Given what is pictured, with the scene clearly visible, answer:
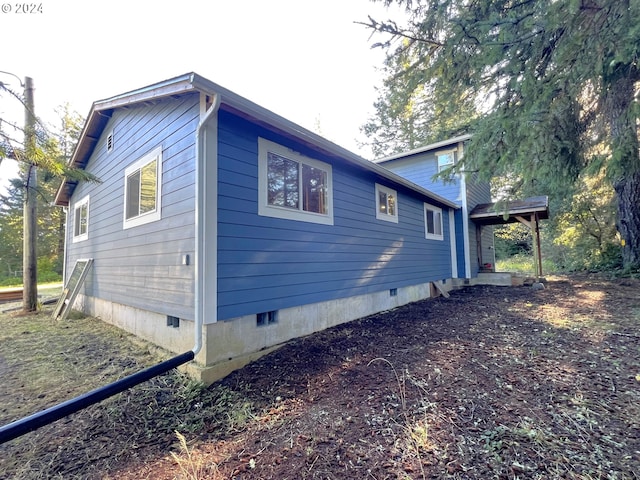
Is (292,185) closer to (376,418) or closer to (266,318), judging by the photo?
(266,318)

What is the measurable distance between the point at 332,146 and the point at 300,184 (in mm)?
840

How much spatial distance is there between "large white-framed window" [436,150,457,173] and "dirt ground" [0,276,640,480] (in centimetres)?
721

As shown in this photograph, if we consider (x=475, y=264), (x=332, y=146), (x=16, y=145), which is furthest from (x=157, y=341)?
(x=475, y=264)

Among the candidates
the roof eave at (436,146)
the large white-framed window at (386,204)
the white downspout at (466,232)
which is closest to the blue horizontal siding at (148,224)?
the large white-framed window at (386,204)

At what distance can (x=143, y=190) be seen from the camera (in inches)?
193

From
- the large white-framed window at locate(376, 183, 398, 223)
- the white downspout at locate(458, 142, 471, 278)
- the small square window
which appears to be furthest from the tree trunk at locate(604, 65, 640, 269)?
the small square window

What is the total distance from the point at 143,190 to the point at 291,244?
273cm

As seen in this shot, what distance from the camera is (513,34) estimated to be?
3.48m

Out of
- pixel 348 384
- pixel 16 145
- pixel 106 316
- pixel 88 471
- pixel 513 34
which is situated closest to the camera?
pixel 88 471

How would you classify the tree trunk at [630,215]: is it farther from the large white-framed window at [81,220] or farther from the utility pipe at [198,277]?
the large white-framed window at [81,220]

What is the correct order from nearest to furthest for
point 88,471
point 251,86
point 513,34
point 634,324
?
point 88,471
point 513,34
point 634,324
point 251,86

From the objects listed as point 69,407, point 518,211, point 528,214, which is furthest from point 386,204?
point 69,407

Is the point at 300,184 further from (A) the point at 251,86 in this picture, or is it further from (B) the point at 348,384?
(A) the point at 251,86

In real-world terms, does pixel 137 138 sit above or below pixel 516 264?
above
